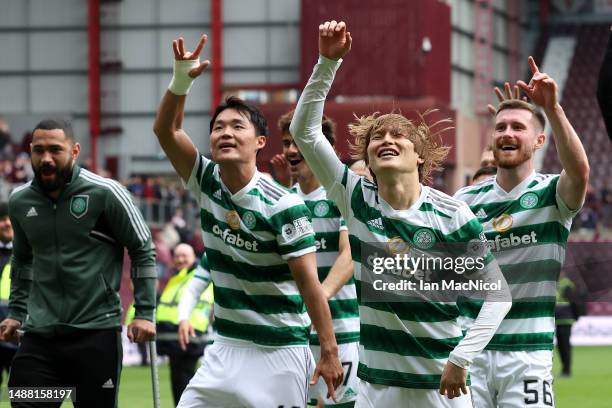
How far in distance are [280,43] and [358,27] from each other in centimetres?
264

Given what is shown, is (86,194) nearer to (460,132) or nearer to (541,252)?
(541,252)

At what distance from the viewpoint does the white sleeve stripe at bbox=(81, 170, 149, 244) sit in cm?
772

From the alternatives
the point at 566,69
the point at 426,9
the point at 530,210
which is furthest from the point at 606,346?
the point at 566,69

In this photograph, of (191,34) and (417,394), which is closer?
(417,394)

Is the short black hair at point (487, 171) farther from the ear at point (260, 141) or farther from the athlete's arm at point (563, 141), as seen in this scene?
the ear at point (260, 141)

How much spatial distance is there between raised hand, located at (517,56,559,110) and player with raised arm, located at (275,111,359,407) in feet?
8.09

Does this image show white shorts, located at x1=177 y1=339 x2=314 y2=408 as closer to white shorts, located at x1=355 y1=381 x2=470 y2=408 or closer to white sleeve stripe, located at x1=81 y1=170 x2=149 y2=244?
white shorts, located at x1=355 y1=381 x2=470 y2=408

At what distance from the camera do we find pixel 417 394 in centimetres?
634

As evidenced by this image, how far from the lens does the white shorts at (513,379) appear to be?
709 cm

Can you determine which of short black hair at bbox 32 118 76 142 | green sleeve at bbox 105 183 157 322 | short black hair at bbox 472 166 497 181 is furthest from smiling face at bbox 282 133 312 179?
short black hair at bbox 32 118 76 142

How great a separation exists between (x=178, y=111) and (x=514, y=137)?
1.80 meters

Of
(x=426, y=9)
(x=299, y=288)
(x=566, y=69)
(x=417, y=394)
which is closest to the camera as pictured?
(x=417, y=394)

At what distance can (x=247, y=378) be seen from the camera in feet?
22.7

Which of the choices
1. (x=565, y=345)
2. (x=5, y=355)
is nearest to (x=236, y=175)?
(x=5, y=355)
